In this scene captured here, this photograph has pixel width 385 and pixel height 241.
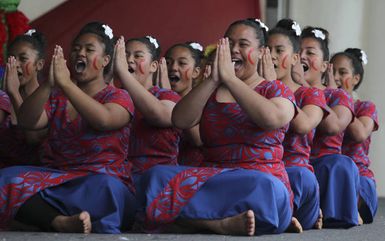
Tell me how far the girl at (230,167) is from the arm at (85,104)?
0.23 metres

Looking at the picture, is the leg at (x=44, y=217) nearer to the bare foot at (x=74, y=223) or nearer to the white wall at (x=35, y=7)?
the bare foot at (x=74, y=223)

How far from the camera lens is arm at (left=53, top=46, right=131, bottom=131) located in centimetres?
369

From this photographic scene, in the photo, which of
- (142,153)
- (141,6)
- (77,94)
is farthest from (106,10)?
(77,94)

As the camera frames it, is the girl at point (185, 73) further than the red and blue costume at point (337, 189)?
Yes

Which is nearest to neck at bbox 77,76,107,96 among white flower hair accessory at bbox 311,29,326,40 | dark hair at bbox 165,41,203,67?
dark hair at bbox 165,41,203,67

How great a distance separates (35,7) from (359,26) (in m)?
2.28

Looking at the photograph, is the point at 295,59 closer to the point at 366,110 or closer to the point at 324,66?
the point at 324,66

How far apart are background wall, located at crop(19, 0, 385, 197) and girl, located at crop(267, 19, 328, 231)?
2208mm

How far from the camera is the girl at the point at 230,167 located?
3.61 meters

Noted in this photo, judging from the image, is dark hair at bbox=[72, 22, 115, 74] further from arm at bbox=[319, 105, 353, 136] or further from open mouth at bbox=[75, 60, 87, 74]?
arm at bbox=[319, 105, 353, 136]

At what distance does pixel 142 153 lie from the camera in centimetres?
425

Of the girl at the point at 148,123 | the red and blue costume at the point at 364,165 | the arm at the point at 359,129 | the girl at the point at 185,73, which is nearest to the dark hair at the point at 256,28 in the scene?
the girl at the point at 148,123

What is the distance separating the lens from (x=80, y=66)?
3.98 meters

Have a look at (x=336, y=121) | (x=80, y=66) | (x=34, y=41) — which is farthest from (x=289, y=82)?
(x=34, y=41)
